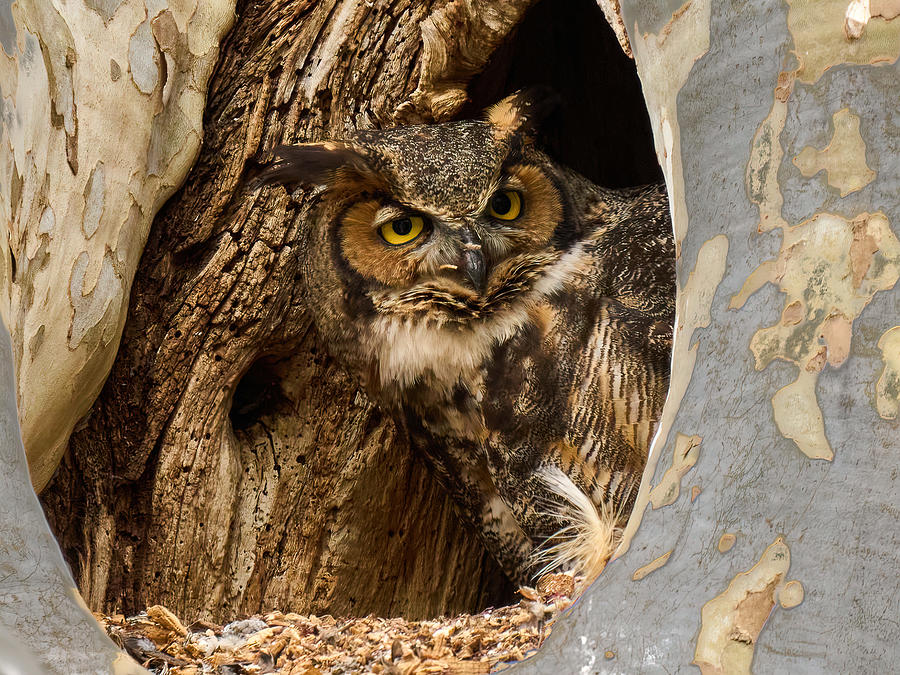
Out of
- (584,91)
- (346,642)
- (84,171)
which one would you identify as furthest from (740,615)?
(584,91)

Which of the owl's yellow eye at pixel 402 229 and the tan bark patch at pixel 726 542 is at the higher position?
the owl's yellow eye at pixel 402 229

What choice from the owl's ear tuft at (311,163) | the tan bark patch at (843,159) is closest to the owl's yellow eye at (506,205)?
the owl's ear tuft at (311,163)

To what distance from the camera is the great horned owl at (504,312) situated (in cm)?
181

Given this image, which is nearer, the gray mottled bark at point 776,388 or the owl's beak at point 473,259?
the gray mottled bark at point 776,388

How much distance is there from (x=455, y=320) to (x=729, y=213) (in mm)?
1020

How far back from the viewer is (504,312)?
1915 mm

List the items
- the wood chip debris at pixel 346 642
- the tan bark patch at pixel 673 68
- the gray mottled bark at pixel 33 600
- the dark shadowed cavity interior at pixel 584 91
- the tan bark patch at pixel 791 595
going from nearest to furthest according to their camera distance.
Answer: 1. the tan bark patch at pixel 791 595
2. the gray mottled bark at pixel 33 600
3. the tan bark patch at pixel 673 68
4. the wood chip debris at pixel 346 642
5. the dark shadowed cavity interior at pixel 584 91

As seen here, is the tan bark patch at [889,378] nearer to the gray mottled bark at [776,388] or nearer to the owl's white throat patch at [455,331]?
the gray mottled bark at [776,388]

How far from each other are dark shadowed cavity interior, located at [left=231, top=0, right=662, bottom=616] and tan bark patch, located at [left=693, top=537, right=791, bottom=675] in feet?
6.12

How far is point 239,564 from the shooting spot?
2297 millimetres

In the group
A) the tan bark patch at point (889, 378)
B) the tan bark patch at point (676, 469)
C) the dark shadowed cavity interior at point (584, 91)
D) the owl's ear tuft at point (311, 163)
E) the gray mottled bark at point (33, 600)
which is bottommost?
the gray mottled bark at point (33, 600)

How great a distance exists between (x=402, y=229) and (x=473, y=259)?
0.74 ft

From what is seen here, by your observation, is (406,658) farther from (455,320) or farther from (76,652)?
(455,320)

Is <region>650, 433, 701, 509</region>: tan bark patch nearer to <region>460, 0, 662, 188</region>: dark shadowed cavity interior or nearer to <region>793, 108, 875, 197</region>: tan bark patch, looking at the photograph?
<region>793, 108, 875, 197</region>: tan bark patch
